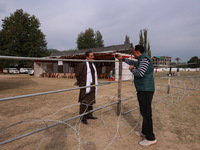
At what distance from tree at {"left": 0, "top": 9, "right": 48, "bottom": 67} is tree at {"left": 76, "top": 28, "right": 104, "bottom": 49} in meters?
18.9

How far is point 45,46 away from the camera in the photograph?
35.4 meters

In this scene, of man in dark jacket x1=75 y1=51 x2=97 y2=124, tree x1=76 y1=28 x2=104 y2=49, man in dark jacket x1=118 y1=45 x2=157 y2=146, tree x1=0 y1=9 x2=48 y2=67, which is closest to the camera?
man in dark jacket x1=118 y1=45 x2=157 y2=146

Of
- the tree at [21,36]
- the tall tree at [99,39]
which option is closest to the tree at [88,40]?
the tall tree at [99,39]

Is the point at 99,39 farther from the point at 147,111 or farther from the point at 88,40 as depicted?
the point at 147,111

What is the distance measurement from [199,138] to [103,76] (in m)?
13.3

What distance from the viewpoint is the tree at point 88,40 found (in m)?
51.8

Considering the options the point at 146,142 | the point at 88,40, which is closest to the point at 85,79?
the point at 146,142

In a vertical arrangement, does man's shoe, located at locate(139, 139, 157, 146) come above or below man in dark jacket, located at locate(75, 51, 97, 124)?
below

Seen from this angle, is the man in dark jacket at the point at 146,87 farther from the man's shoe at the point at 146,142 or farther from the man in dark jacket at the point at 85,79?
the man in dark jacket at the point at 85,79

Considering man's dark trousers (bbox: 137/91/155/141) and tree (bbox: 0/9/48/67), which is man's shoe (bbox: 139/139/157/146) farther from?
tree (bbox: 0/9/48/67)

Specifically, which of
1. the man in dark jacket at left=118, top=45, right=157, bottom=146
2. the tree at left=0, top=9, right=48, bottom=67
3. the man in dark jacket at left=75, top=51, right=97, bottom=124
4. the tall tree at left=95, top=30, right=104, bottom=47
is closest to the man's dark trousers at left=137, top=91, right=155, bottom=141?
the man in dark jacket at left=118, top=45, right=157, bottom=146

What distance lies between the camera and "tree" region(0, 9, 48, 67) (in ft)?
101

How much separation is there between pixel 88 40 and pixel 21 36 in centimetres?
2564

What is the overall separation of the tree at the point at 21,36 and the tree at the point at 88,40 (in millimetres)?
18856
